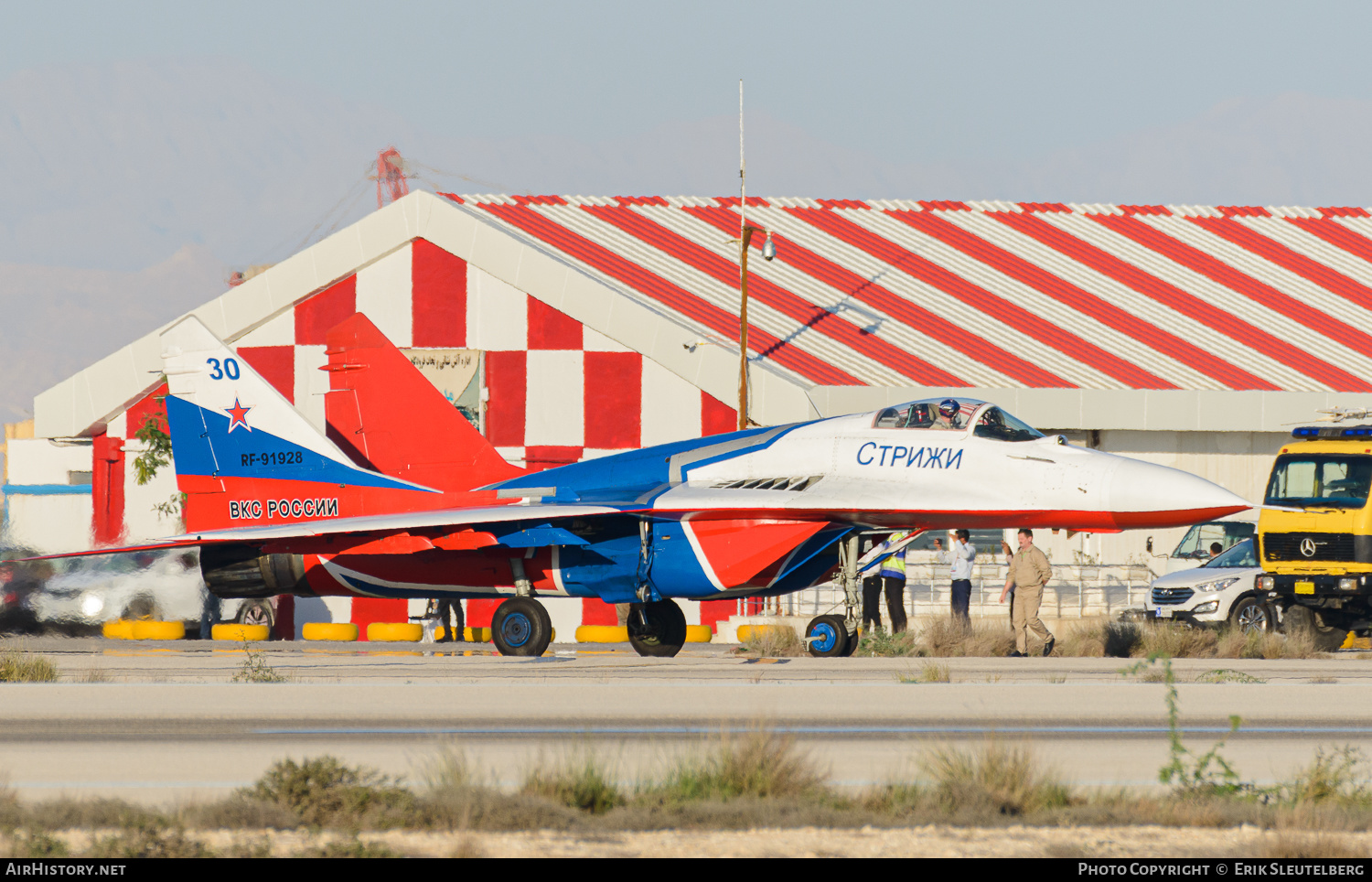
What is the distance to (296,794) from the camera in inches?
324

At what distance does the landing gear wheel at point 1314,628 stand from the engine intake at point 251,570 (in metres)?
14.6

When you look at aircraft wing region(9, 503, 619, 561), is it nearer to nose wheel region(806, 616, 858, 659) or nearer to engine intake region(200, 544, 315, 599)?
engine intake region(200, 544, 315, 599)

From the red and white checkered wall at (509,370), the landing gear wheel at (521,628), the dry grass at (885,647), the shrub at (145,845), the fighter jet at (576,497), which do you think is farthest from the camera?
the red and white checkered wall at (509,370)

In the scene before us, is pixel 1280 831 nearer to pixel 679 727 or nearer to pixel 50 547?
pixel 679 727

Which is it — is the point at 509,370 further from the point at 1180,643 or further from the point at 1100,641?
the point at 1180,643

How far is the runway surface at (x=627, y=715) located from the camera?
992cm

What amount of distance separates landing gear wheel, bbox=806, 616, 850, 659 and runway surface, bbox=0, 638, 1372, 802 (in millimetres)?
326

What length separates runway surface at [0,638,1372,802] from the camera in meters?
9.92

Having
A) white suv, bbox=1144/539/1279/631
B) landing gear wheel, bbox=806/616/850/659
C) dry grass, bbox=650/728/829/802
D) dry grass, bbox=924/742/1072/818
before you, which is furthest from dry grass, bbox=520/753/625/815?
white suv, bbox=1144/539/1279/631

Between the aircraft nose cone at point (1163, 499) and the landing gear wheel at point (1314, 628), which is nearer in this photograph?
the aircraft nose cone at point (1163, 499)

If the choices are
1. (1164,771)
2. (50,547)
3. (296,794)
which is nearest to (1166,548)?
(50,547)

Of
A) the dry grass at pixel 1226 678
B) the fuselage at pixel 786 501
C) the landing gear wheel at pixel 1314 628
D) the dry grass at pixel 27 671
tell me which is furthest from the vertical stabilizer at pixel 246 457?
the landing gear wheel at pixel 1314 628

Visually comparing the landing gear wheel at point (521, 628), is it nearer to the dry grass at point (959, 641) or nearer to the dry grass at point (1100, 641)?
the dry grass at point (959, 641)

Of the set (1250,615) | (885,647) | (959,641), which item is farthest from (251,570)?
(1250,615)
